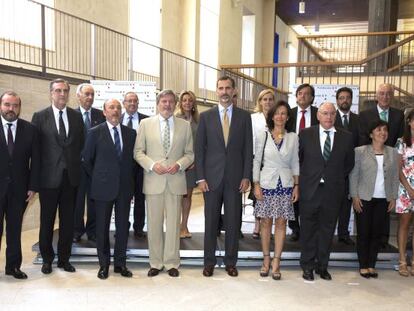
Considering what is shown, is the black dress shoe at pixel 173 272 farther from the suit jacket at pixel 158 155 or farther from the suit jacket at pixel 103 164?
the suit jacket at pixel 103 164

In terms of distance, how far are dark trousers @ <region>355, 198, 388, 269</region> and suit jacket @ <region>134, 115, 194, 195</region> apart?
168cm

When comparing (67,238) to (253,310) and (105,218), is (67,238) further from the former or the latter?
(253,310)

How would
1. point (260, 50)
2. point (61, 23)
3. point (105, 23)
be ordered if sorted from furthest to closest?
1. point (260, 50)
2. point (105, 23)
3. point (61, 23)

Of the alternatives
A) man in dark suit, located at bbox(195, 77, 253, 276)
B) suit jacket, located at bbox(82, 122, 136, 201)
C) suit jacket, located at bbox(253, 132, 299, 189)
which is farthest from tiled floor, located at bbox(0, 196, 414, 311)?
suit jacket, located at bbox(253, 132, 299, 189)

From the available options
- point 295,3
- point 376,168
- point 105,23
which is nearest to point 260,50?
point 295,3

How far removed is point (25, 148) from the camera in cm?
374

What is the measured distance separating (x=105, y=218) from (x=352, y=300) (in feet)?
7.26

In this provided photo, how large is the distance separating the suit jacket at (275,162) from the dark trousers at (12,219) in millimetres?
2109

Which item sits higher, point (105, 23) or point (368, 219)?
point (105, 23)

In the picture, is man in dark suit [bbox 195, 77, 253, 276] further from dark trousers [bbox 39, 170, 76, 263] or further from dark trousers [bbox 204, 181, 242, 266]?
dark trousers [bbox 39, 170, 76, 263]

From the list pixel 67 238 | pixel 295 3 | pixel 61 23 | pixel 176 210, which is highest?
pixel 295 3

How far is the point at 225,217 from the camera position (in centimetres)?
399

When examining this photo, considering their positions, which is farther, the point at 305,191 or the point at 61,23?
the point at 61,23

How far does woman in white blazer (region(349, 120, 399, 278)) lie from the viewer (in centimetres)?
397
